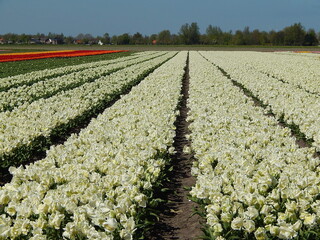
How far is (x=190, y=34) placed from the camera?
164125 millimetres

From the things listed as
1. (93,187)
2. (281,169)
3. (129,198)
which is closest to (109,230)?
(129,198)

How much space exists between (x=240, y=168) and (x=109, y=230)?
252 cm

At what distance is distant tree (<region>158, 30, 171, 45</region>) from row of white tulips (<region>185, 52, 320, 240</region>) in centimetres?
15906

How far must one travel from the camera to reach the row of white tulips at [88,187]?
14.2ft

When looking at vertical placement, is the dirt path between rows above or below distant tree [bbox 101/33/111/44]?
below

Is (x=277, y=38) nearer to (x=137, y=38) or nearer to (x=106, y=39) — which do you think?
(x=137, y=38)

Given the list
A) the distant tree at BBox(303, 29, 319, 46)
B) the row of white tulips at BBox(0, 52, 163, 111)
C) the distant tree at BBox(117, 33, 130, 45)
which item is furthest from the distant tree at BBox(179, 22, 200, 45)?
the row of white tulips at BBox(0, 52, 163, 111)

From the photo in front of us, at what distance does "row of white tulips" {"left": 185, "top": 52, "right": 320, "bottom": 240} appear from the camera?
437 cm

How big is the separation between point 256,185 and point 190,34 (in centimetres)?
16483

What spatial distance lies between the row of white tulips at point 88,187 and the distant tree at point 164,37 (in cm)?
15891

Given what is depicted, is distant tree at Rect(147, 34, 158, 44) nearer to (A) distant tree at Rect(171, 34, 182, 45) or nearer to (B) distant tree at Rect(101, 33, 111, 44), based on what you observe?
(A) distant tree at Rect(171, 34, 182, 45)

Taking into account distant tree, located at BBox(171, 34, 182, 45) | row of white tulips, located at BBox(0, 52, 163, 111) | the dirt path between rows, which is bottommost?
the dirt path between rows

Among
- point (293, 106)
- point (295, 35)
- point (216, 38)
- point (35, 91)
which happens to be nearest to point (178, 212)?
point (293, 106)

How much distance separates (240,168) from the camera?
18.9ft
